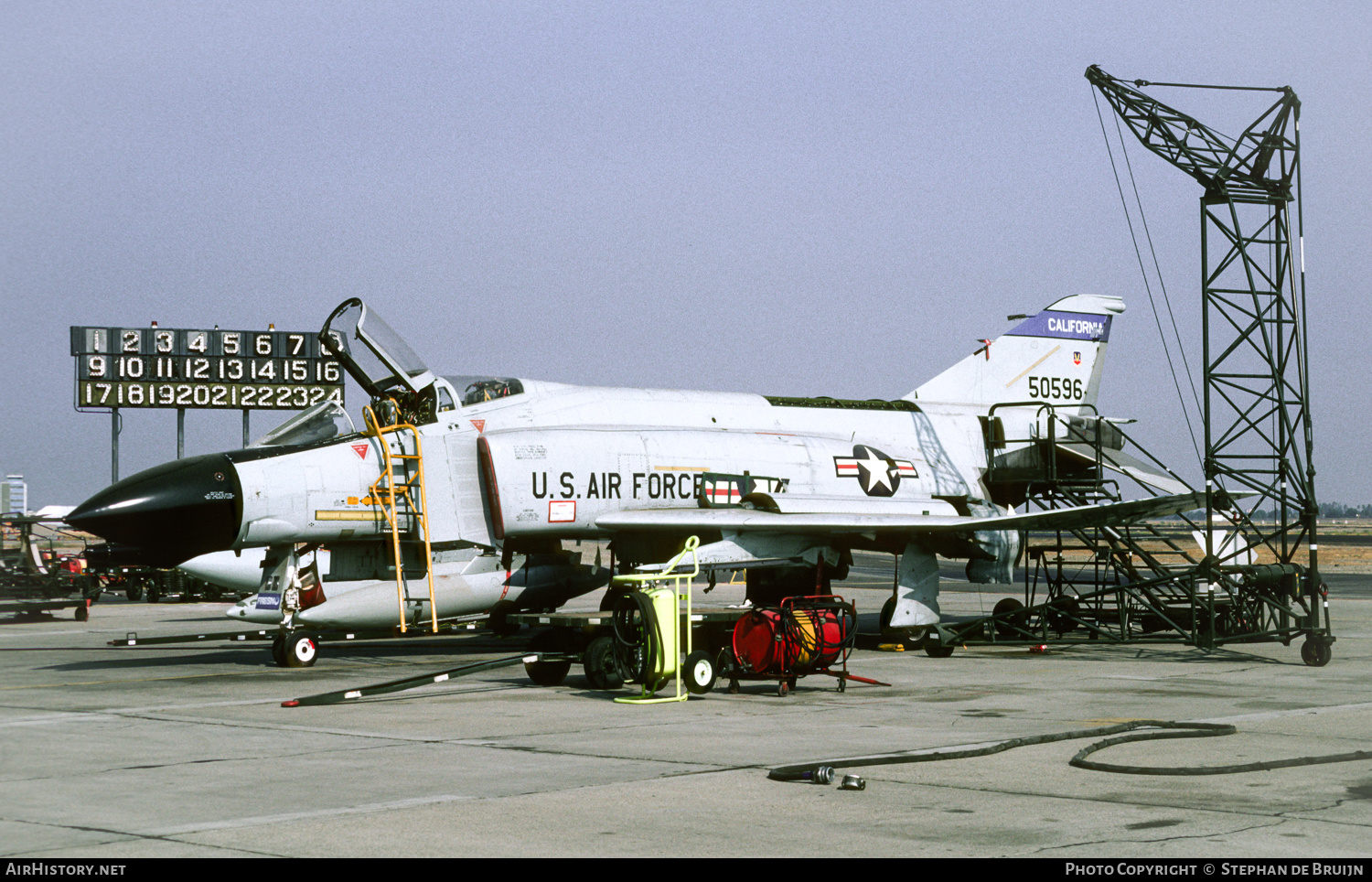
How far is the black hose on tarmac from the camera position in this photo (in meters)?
7.68

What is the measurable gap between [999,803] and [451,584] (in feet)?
35.6

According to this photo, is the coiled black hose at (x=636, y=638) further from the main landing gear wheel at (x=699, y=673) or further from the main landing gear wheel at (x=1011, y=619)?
the main landing gear wheel at (x=1011, y=619)

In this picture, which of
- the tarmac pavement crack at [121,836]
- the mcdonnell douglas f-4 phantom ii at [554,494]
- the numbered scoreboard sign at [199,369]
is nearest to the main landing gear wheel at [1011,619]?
the mcdonnell douglas f-4 phantom ii at [554,494]

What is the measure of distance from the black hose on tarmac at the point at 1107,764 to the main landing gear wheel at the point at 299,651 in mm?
9128

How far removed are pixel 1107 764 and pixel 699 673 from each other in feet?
16.7

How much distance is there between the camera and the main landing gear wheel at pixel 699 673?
12461 millimetres

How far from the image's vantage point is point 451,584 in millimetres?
Result: 16703

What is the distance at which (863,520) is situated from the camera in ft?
56.9

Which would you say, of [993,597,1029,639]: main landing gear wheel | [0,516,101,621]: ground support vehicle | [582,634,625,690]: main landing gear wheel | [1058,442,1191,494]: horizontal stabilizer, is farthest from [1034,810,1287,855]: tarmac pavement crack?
[0,516,101,621]: ground support vehicle

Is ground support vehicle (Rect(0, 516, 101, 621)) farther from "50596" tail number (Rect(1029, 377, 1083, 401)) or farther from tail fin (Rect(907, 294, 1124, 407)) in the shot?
"50596" tail number (Rect(1029, 377, 1083, 401))

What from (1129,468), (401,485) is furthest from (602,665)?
(1129,468)

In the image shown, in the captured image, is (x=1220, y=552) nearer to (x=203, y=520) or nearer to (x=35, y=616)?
(x=203, y=520)

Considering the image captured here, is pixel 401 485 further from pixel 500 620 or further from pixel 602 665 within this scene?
pixel 602 665

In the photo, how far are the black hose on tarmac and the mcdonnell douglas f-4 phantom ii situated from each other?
276 inches
